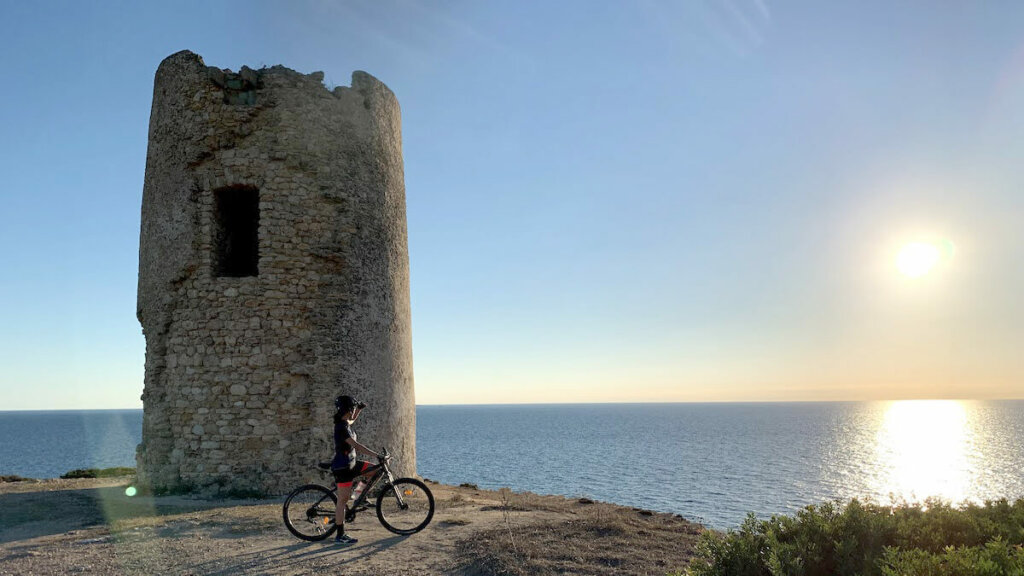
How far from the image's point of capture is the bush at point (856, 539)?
15.2 feet

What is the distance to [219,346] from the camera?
430 inches

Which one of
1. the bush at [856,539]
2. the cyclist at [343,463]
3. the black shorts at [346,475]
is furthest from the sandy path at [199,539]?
the bush at [856,539]

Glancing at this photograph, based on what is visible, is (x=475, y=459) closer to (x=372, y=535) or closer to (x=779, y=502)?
(x=779, y=502)

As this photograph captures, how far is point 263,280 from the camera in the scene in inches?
436

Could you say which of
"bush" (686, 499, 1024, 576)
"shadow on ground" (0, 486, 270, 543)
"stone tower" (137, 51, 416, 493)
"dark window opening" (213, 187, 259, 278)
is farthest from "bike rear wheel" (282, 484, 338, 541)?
"dark window opening" (213, 187, 259, 278)

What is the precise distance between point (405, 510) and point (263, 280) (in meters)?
4.97

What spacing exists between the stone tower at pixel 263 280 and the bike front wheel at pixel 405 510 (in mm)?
2194

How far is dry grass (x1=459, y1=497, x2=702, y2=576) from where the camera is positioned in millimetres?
6395

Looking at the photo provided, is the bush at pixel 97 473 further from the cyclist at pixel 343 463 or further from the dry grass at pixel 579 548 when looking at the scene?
the dry grass at pixel 579 548

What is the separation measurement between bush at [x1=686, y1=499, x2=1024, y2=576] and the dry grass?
151cm

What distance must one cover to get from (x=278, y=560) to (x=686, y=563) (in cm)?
436

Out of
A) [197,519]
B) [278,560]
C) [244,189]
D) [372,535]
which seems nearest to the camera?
[278,560]

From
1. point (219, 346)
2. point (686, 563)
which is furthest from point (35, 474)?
point (686, 563)

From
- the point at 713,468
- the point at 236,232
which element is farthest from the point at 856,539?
the point at 713,468
